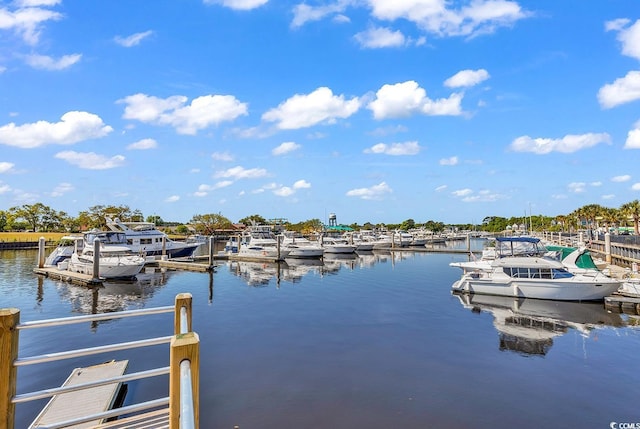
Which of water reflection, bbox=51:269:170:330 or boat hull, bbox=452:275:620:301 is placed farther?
water reflection, bbox=51:269:170:330

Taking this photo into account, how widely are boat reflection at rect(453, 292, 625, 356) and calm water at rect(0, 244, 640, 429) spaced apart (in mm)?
104

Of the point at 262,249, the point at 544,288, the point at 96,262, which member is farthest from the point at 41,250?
the point at 544,288

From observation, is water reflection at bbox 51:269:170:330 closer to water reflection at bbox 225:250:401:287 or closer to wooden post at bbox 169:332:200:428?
water reflection at bbox 225:250:401:287

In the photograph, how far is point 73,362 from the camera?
1419 centimetres

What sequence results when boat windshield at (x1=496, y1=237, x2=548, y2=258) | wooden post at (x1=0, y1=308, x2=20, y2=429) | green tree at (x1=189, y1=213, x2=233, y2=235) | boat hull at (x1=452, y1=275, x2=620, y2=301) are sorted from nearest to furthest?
wooden post at (x1=0, y1=308, x2=20, y2=429), boat hull at (x1=452, y1=275, x2=620, y2=301), boat windshield at (x1=496, y1=237, x2=548, y2=258), green tree at (x1=189, y1=213, x2=233, y2=235)

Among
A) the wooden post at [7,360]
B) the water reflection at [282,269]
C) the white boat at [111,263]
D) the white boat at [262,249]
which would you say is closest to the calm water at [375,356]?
the white boat at [111,263]

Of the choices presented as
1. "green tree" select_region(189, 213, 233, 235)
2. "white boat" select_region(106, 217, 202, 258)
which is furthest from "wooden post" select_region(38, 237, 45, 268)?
"green tree" select_region(189, 213, 233, 235)

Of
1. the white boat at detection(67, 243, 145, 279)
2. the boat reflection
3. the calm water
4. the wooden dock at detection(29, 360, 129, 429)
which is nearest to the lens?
the wooden dock at detection(29, 360, 129, 429)

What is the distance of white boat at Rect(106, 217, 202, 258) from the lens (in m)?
45.4

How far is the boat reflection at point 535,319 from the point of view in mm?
16953

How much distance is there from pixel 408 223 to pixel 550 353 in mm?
151137

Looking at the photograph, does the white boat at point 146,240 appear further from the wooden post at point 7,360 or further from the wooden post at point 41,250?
the wooden post at point 7,360

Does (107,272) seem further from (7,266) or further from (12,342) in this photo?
(12,342)

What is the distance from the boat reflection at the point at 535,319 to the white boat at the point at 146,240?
38.0 meters
